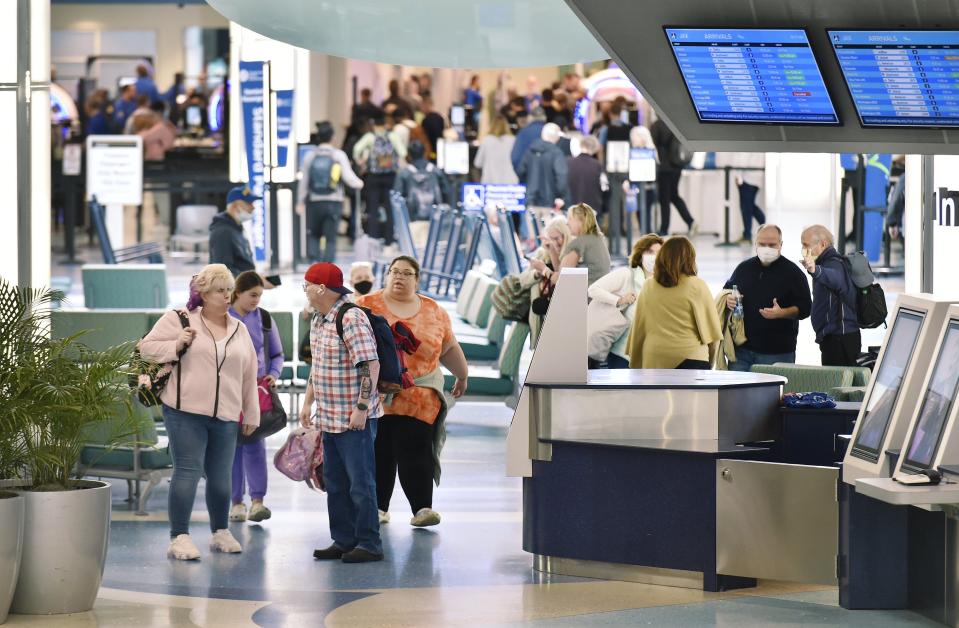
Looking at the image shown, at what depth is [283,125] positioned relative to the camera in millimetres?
18734

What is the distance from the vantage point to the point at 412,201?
21359mm

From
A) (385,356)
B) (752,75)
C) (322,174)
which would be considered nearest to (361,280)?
(385,356)

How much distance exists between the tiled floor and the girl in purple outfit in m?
0.15

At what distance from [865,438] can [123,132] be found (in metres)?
20.3

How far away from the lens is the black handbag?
332 inches

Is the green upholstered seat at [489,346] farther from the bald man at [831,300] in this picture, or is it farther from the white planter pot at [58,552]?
the white planter pot at [58,552]

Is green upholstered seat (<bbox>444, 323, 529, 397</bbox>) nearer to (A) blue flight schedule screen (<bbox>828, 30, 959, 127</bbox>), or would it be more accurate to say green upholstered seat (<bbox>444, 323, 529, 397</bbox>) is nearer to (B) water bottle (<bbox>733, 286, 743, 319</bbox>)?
(B) water bottle (<bbox>733, 286, 743, 319</bbox>)

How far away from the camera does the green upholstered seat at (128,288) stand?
45.4ft

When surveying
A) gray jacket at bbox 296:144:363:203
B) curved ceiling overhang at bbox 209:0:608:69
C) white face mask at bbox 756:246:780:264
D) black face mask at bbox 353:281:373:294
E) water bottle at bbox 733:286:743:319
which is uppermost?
curved ceiling overhang at bbox 209:0:608:69

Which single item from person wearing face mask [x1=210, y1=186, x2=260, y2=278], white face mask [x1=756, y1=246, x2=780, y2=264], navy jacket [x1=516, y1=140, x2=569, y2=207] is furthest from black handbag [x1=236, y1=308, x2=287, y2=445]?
navy jacket [x1=516, y1=140, x2=569, y2=207]

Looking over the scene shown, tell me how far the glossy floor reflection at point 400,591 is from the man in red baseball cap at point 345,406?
0.18 metres

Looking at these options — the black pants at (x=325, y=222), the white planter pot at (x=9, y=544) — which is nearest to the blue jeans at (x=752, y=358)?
the white planter pot at (x=9, y=544)

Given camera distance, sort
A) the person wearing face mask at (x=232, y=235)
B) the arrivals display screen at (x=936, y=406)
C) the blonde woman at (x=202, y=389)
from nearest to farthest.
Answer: the arrivals display screen at (x=936, y=406) → the blonde woman at (x=202, y=389) → the person wearing face mask at (x=232, y=235)

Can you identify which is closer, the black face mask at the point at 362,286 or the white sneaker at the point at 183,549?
the white sneaker at the point at 183,549
